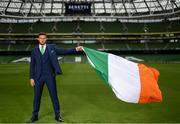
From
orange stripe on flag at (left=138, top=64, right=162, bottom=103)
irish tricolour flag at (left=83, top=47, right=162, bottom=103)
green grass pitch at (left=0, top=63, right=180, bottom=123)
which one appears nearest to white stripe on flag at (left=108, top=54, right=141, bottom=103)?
irish tricolour flag at (left=83, top=47, right=162, bottom=103)

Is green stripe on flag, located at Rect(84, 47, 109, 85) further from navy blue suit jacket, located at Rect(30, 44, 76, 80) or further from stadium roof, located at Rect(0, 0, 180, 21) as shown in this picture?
stadium roof, located at Rect(0, 0, 180, 21)

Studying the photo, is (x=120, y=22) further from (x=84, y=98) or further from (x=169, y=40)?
(x=84, y=98)

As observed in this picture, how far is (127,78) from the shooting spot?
9594 mm

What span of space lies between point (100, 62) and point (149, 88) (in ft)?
5.60

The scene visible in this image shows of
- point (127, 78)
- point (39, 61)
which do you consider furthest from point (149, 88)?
point (39, 61)

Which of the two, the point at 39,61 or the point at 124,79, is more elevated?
the point at 39,61

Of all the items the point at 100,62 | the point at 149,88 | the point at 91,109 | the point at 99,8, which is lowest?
the point at 91,109

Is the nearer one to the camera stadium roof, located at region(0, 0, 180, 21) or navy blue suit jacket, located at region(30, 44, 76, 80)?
navy blue suit jacket, located at region(30, 44, 76, 80)

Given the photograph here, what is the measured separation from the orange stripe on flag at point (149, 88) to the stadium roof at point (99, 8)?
47308mm

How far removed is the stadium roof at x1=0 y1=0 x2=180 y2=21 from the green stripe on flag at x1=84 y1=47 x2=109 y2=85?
4679 centimetres

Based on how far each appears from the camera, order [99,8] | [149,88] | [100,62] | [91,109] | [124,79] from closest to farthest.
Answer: [149,88]
[124,79]
[100,62]
[91,109]
[99,8]

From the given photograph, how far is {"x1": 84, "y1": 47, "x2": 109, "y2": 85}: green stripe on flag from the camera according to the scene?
385 inches

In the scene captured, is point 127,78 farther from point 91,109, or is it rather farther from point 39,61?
point 91,109

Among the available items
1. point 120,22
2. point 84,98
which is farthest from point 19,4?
point 84,98
